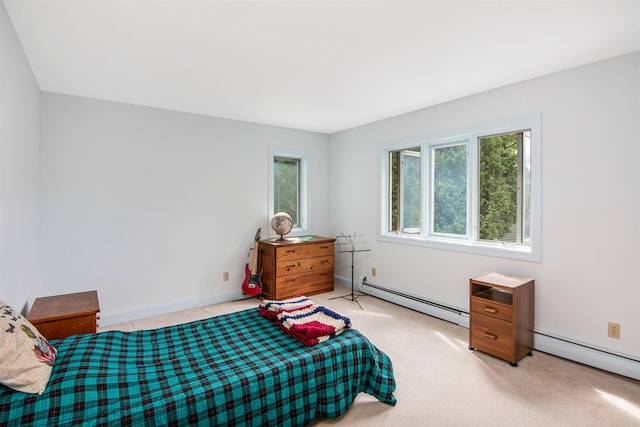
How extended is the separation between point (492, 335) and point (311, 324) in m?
1.64

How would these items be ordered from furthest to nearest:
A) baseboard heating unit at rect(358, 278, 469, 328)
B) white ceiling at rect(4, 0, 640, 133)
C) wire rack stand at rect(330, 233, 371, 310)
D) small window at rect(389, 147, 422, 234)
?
1. wire rack stand at rect(330, 233, 371, 310)
2. small window at rect(389, 147, 422, 234)
3. baseboard heating unit at rect(358, 278, 469, 328)
4. white ceiling at rect(4, 0, 640, 133)

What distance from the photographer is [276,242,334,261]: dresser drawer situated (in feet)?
14.1

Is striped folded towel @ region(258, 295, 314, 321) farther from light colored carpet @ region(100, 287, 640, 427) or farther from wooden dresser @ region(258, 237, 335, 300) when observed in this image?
wooden dresser @ region(258, 237, 335, 300)

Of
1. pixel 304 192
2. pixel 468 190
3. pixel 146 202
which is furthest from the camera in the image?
pixel 304 192

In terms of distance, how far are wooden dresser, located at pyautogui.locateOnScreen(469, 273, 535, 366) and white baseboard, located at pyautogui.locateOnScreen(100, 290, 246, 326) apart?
2846 mm

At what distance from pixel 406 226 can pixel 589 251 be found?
2.01m

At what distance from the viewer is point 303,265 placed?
451 cm

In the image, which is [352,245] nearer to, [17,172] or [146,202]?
[146,202]

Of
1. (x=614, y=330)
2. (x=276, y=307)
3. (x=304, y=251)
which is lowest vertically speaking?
(x=614, y=330)

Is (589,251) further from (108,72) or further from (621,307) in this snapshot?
(108,72)

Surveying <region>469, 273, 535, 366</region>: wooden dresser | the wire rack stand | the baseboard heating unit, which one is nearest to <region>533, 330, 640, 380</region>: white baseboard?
<region>469, 273, 535, 366</region>: wooden dresser

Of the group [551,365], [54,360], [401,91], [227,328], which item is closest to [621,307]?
[551,365]

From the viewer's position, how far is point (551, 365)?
8.71 ft

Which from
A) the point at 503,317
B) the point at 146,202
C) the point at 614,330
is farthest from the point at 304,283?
the point at 614,330
